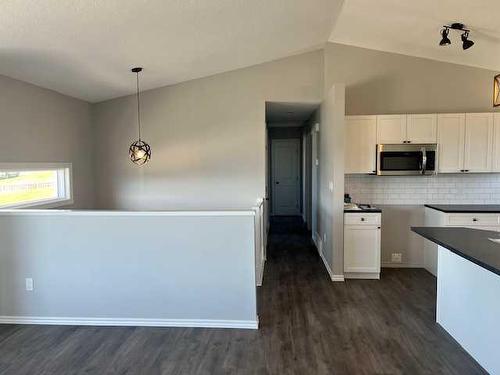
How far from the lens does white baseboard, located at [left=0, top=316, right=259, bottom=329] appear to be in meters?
3.22

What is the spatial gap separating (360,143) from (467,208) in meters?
1.53

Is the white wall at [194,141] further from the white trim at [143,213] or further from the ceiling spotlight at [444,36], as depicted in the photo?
the white trim at [143,213]

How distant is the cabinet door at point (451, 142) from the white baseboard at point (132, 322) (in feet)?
10.7

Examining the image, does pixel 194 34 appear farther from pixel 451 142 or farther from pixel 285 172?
pixel 285 172

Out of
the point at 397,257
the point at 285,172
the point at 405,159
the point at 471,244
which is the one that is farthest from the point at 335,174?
the point at 285,172

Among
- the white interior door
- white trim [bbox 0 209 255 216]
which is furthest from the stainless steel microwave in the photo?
the white interior door

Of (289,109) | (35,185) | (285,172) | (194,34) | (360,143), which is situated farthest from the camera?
(285,172)

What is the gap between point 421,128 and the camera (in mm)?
4664

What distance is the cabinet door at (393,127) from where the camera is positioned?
15.3ft

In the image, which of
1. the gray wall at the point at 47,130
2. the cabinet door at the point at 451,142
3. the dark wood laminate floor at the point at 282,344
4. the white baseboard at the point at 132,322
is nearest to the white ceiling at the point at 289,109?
the cabinet door at the point at 451,142

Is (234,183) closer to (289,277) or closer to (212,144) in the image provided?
(212,144)

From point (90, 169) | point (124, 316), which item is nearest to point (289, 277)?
point (124, 316)

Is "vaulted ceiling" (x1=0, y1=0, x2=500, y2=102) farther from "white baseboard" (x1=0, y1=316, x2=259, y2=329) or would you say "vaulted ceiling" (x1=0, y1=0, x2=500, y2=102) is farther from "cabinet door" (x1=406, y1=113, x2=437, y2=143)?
"white baseboard" (x1=0, y1=316, x2=259, y2=329)

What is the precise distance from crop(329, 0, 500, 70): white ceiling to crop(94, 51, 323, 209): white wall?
1.30 metres
